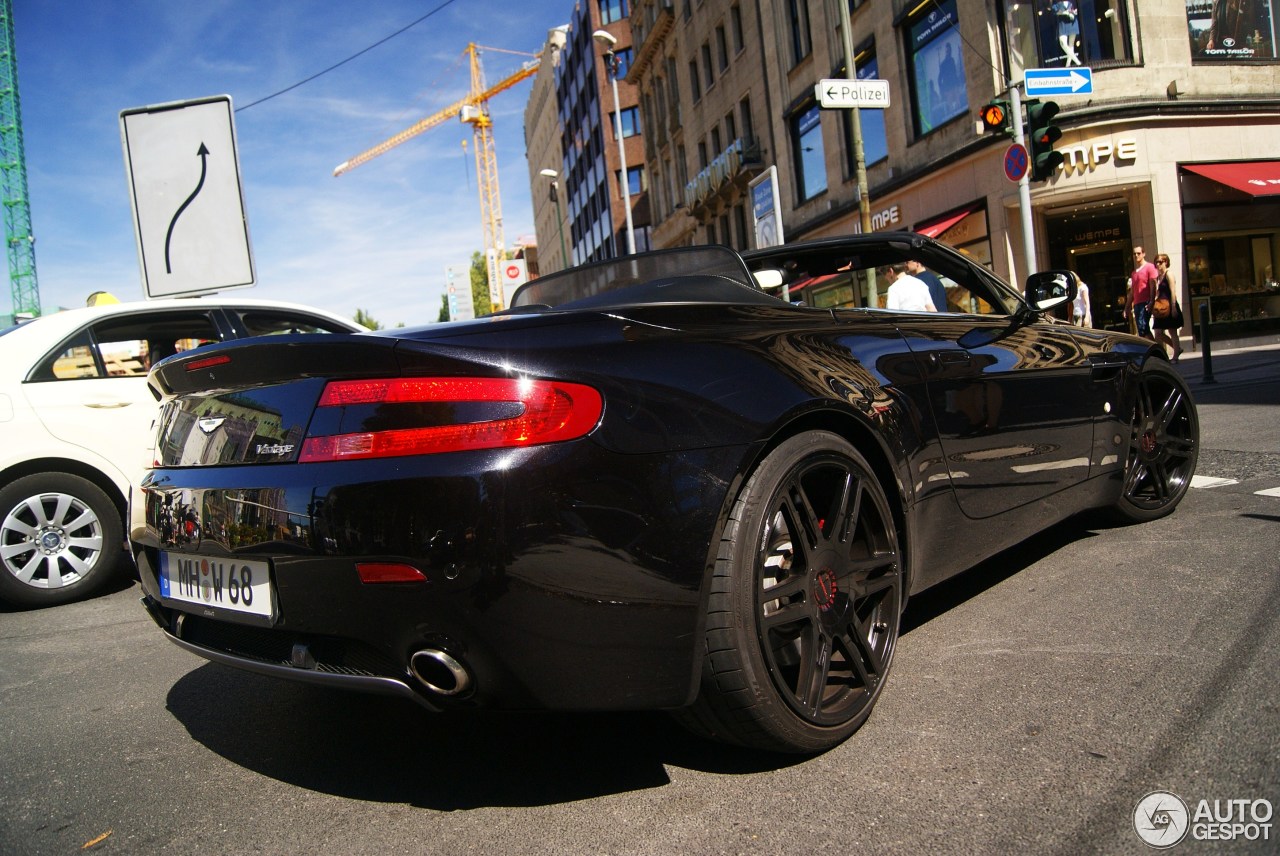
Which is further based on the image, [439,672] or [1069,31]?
[1069,31]

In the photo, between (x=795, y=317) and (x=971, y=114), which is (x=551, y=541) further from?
(x=971, y=114)

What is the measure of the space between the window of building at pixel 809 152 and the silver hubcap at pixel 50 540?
21753mm

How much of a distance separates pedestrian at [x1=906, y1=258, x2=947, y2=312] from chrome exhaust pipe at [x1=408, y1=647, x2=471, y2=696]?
320 cm

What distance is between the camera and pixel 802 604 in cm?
222

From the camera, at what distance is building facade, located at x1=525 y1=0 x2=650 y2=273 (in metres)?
47.2

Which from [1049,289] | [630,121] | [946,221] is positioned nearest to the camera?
[1049,289]

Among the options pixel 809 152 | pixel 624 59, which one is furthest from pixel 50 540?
pixel 624 59

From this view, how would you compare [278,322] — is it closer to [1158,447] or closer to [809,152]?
[1158,447]

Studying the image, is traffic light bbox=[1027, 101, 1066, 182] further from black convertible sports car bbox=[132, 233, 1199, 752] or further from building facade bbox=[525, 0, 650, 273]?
building facade bbox=[525, 0, 650, 273]

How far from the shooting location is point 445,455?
1897mm

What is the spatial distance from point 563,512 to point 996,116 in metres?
10.6

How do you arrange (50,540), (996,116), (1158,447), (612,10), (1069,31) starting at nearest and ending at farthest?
(1158,447) < (50,540) < (996,116) < (1069,31) < (612,10)

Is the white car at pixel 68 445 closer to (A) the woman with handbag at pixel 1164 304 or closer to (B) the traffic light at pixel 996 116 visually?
(B) the traffic light at pixel 996 116

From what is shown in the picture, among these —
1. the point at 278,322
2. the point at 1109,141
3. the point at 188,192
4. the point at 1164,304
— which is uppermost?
the point at 1109,141
